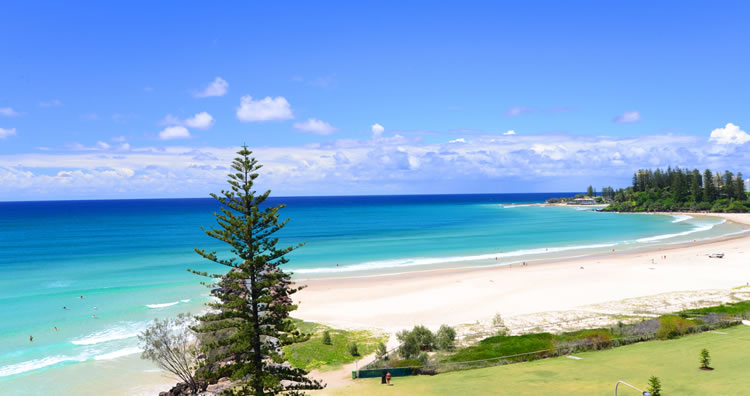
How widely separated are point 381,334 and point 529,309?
11.9m

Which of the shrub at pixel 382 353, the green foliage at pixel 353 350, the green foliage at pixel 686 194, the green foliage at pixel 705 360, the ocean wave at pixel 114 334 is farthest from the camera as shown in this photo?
the green foliage at pixel 686 194

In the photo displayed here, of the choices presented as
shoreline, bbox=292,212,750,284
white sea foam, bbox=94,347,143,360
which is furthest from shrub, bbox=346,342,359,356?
shoreline, bbox=292,212,750,284

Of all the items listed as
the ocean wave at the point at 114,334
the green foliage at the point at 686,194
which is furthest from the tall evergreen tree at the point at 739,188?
the ocean wave at the point at 114,334

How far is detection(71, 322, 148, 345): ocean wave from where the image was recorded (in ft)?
91.1

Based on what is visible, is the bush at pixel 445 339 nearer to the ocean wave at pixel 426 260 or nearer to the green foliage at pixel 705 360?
the green foliage at pixel 705 360

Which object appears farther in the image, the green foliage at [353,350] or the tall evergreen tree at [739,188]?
the tall evergreen tree at [739,188]

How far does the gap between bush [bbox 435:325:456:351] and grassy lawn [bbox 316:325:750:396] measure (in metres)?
3.04

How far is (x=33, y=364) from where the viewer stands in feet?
79.2

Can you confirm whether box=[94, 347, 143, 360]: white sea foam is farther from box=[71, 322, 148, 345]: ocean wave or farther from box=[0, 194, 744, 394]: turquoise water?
box=[71, 322, 148, 345]: ocean wave

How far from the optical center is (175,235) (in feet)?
295

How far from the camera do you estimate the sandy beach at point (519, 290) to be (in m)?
32.0

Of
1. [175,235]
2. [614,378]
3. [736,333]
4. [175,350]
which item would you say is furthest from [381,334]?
[175,235]

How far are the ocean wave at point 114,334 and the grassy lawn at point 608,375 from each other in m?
15.8

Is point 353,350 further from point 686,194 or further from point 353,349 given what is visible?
point 686,194
